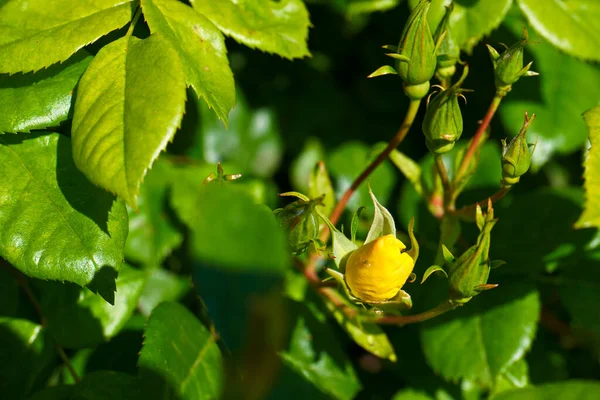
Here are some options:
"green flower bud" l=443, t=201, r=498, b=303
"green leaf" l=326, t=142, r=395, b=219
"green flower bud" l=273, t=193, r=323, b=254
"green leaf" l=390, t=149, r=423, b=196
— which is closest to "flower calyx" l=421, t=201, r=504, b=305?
"green flower bud" l=443, t=201, r=498, b=303

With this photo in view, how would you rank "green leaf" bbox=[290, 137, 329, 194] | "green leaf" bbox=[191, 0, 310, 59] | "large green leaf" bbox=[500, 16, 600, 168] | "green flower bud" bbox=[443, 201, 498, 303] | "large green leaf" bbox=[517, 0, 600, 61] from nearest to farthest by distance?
"green flower bud" bbox=[443, 201, 498, 303]
"green leaf" bbox=[191, 0, 310, 59]
"large green leaf" bbox=[517, 0, 600, 61]
"large green leaf" bbox=[500, 16, 600, 168]
"green leaf" bbox=[290, 137, 329, 194]

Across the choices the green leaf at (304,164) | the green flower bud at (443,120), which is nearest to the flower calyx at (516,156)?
the green flower bud at (443,120)

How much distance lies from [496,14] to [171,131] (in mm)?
1070

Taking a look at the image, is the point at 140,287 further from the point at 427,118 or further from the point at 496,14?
the point at 496,14

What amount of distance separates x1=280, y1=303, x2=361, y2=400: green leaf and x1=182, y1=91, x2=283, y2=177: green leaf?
0.62m

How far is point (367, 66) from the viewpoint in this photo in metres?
2.62

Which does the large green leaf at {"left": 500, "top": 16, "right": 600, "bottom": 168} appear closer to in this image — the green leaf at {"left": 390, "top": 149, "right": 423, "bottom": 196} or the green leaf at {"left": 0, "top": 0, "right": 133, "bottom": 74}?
the green leaf at {"left": 390, "top": 149, "right": 423, "bottom": 196}

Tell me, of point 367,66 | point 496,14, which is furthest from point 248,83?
point 496,14

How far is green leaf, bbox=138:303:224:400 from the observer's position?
1278mm

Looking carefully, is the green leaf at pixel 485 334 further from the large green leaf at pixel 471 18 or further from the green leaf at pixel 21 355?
the green leaf at pixel 21 355

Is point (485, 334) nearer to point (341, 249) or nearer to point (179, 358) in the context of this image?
point (341, 249)

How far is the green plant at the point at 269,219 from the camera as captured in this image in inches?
43.6

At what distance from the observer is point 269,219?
0.65 meters

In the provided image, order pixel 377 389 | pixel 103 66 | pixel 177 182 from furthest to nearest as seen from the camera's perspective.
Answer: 1. pixel 377 389
2. pixel 177 182
3. pixel 103 66
